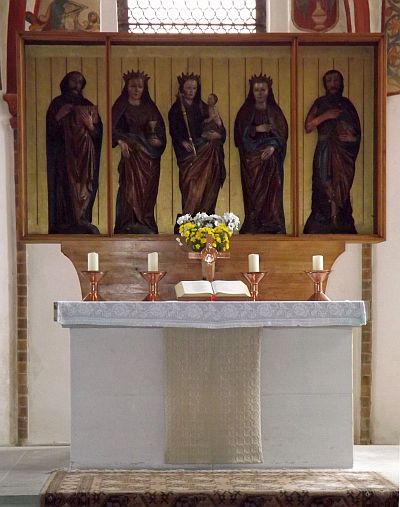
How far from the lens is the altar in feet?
21.3

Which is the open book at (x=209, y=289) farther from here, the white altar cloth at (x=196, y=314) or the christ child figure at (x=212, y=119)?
the christ child figure at (x=212, y=119)

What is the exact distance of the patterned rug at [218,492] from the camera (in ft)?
19.0

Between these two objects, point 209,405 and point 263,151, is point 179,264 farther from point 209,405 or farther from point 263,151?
point 209,405

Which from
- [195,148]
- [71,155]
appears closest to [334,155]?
[195,148]

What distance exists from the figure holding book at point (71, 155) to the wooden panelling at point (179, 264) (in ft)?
0.86

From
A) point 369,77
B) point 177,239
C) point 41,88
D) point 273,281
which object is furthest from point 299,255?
point 41,88

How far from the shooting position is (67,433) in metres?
9.16

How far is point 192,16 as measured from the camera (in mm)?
9625

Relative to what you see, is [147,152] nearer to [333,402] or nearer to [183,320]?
[183,320]

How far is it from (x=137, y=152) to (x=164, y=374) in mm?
2507

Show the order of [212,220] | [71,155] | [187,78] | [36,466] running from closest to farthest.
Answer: [36,466]
[212,220]
[71,155]
[187,78]

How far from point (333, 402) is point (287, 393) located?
1.12 ft

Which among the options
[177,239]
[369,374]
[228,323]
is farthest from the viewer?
[369,374]

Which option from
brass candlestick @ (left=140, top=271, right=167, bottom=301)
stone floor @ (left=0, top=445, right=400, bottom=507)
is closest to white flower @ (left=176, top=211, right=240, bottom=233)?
brass candlestick @ (left=140, top=271, right=167, bottom=301)
